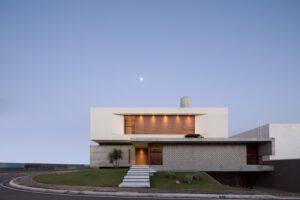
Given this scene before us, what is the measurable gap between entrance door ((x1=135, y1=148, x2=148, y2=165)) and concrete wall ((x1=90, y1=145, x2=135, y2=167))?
0.56 meters

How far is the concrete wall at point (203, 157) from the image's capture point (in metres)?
31.2

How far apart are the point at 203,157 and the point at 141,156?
1166 cm

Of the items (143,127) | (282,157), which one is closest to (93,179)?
(143,127)

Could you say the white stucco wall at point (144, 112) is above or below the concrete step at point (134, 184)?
above

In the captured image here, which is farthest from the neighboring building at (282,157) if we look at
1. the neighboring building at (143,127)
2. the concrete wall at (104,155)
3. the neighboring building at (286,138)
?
the concrete wall at (104,155)

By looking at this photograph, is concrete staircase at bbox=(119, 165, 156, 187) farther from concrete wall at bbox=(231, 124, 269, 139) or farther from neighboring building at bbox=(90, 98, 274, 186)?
concrete wall at bbox=(231, 124, 269, 139)

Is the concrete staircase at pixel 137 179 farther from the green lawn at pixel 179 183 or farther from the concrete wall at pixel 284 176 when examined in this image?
the concrete wall at pixel 284 176

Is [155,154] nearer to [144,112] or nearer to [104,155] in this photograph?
[144,112]

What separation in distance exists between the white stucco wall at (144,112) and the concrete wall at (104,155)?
3.86ft

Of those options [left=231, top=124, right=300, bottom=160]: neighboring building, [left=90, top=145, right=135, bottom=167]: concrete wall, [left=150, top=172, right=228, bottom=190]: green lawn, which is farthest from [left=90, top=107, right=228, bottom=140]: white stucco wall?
[left=150, top=172, right=228, bottom=190]: green lawn

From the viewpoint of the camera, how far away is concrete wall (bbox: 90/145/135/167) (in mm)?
40781

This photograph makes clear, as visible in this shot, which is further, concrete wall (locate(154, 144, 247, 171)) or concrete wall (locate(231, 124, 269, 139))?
concrete wall (locate(231, 124, 269, 139))

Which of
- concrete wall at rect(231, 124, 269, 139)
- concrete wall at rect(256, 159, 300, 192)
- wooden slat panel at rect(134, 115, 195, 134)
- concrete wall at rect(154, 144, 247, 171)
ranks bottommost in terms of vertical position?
concrete wall at rect(256, 159, 300, 192)

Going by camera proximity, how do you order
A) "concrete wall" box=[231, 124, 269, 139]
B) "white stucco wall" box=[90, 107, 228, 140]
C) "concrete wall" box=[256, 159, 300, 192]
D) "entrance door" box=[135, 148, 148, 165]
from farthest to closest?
"concrete wall" box=[231, 124, 269, 139] → "white stucco wall" box=[90, 107, 228, 140] → "entrance door" box=[135, 148, 148, 165] → "concrete wall" box=[256, 159, 300, 192]
